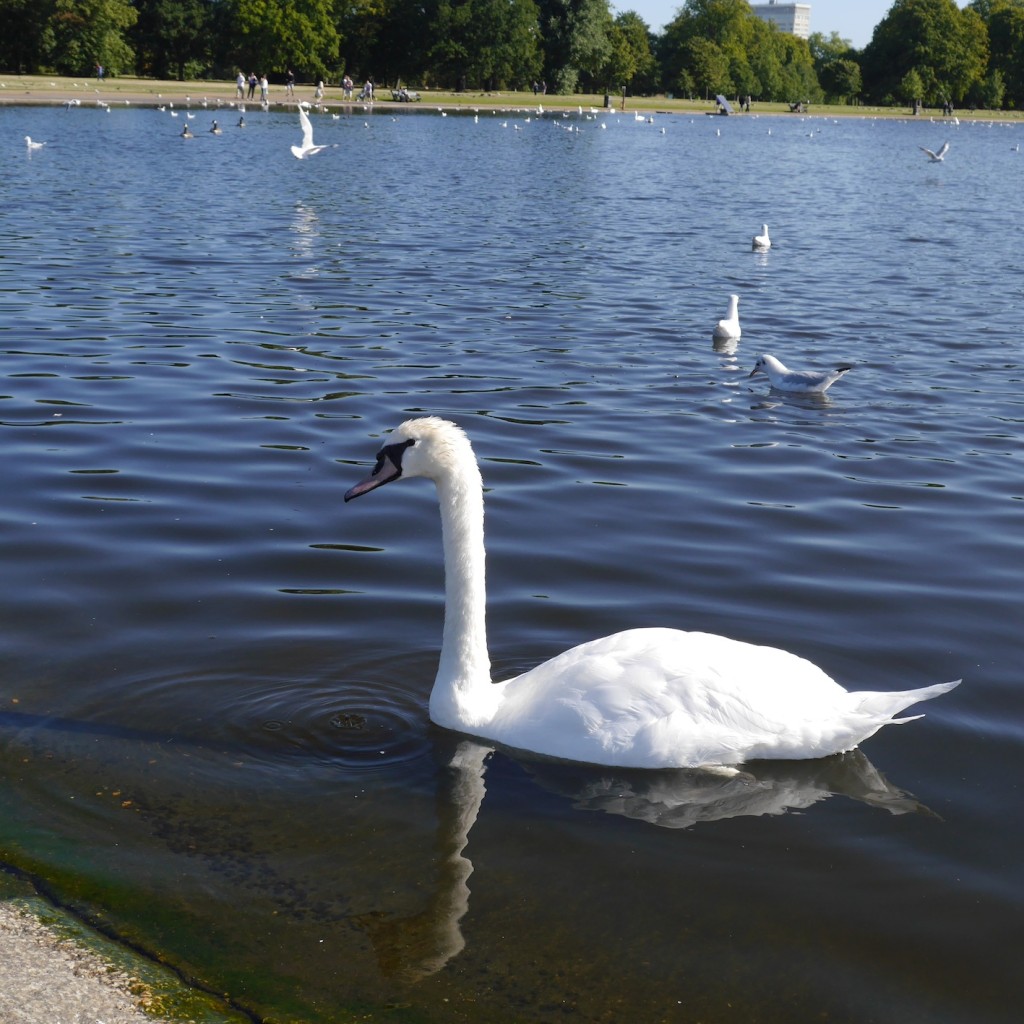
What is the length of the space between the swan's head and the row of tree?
8847 centimetres

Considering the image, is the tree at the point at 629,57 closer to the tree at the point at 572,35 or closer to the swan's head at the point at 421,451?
the tree at the point at 572,35

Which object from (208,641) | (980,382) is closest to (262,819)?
(208,641)

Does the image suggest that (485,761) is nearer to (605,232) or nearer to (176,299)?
(176,299)

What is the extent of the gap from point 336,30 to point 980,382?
9682 cm

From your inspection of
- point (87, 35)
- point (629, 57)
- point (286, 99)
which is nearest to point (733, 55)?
point (629, 57)

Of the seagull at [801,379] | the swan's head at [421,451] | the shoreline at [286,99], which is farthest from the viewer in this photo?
the shoreline at [286,99]

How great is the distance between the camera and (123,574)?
6980mm

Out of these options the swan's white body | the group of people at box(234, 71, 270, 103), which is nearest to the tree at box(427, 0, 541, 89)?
the group of people at box(234, 71, 270, 103)

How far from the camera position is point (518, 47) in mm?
103062

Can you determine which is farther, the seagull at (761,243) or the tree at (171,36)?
the tree at (171,36)

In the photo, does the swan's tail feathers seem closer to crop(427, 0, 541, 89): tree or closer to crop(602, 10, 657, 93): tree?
crop(427, 0, 541, 89): tree

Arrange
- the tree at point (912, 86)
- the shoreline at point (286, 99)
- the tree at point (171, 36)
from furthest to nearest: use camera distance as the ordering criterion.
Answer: the tree at point (912, 86), the tree at point (171, 36), the shoreline at point (286, 99)

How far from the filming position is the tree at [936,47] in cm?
14038

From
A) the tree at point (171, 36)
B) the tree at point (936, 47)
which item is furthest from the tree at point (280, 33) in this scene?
the tree at point (936, 47)
